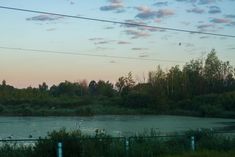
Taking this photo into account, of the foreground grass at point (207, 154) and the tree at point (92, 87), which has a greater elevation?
the tree at point (92, 87)

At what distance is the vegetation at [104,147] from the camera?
69.3 feet

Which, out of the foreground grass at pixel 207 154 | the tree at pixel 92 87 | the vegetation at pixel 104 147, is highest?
the tree at pixel 92 87

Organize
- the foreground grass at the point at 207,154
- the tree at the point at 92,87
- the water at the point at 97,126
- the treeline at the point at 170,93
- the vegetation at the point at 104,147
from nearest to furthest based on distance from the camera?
the vegetation at the point at 104,147 < the foreground grass at the point at 207,154 < the water at the point at 97,126 < the treeline at the point at 170,93 < the tree at the point at 92,87

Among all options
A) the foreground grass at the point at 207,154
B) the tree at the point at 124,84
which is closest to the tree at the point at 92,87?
the tree at the point at 124,84

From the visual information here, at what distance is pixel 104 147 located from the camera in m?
22.7

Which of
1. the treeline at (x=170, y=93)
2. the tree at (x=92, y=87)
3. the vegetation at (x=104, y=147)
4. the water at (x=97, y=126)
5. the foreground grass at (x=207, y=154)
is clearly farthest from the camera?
the tree at (x=92, y=87)

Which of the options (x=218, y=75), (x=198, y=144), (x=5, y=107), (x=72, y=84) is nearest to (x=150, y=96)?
(x=218, y=75)

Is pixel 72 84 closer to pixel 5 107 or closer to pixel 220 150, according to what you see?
pixel 5 107

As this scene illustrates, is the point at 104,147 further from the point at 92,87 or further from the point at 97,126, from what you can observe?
the point at 92,87

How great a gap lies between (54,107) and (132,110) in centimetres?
1986

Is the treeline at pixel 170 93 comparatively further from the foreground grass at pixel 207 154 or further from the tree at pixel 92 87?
the foreground grass at pixel 207 154

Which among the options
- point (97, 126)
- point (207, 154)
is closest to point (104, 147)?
point (207, 154)

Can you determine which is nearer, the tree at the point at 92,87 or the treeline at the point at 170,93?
the treeline at the point at 170,93

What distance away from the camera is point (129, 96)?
128250 mm
